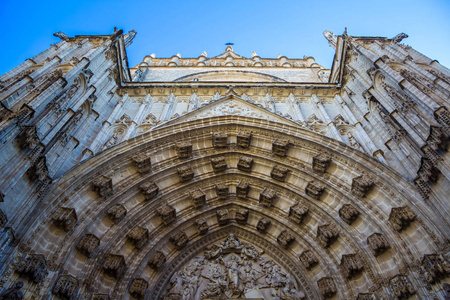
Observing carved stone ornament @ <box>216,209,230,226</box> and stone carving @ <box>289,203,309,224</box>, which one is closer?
stone carving @ <box>289,203,309,224</box>

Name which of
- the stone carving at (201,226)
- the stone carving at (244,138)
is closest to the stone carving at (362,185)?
the stone carving at (244,138)

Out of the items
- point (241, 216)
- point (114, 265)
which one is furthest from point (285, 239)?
point (114, 265)

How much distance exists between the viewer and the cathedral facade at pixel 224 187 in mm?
6504

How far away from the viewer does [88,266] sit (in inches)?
273

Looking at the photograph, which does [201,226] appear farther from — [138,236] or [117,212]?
[117,212]

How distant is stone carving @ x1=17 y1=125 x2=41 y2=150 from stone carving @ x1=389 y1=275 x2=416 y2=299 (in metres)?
8.33

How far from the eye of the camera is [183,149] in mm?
9898

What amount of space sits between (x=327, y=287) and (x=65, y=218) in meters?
6.39

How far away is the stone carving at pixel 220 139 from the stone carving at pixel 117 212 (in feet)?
12.5

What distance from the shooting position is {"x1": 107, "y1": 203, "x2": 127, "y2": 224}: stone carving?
789 cm

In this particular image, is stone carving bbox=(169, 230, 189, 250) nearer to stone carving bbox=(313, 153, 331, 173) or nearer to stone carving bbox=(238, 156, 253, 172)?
stone carving bbox=(238, 156, 253, 172)

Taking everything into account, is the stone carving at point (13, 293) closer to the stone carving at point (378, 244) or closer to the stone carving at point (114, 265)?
the stone carving at point (114, 265)

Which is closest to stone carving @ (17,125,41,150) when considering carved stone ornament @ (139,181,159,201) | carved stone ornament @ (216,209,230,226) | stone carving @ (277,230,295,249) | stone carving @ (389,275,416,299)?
carved stone ornament @ (139,181,159,201)

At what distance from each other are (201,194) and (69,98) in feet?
16.1
